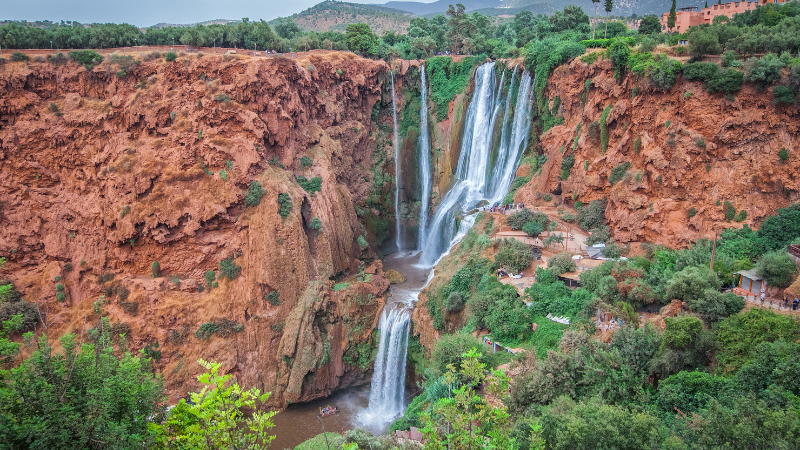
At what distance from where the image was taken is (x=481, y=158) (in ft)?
129

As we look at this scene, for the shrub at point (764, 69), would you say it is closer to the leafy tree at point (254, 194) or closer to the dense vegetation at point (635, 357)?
the dense vegetation at point (635, 357)

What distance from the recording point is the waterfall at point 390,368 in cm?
2804

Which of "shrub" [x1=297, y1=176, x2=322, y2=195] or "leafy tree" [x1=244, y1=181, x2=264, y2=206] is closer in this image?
"leafy tree" [x1=244, y1=181, x2=264, y2=206]

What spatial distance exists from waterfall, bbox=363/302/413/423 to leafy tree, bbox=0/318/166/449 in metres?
20.1

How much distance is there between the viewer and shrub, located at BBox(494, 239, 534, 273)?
90.6 feet

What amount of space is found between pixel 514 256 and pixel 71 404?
22.7 metres

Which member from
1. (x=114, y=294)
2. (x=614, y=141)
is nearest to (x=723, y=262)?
(x=614, y=141)

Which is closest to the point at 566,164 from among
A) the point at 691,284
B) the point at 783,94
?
the point at 783,94

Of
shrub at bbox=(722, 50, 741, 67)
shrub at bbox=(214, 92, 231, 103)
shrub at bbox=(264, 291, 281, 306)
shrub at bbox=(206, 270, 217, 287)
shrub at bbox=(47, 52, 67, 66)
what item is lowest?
shrub at bbox=(264, 291, 281, 306)

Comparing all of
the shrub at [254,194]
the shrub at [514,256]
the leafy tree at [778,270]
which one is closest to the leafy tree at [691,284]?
the leafy tree at [778,270]

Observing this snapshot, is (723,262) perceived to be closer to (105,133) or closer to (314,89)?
(314,89)

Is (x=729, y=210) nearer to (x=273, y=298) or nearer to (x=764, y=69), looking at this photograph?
(x=764, y=69)

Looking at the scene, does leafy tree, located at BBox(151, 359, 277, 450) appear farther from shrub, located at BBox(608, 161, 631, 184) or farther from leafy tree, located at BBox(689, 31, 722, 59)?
leafy tree, located at BBox(689, 31, 722, 59)

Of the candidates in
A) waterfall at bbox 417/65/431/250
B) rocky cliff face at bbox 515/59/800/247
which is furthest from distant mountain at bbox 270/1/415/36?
rocky cliff face at bbox 515/59/800/247
